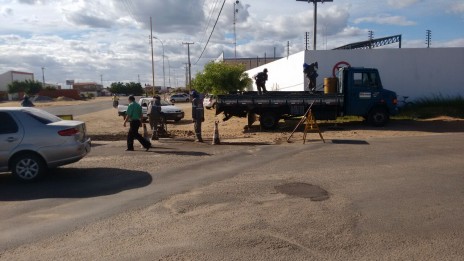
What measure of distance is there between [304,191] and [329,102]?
11.0m

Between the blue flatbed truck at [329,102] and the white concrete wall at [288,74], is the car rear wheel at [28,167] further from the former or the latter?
the white concrete wall at [288,74]

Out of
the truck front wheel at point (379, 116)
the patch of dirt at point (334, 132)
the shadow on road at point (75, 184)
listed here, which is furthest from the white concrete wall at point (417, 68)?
the shadow on road at point (75, 184)

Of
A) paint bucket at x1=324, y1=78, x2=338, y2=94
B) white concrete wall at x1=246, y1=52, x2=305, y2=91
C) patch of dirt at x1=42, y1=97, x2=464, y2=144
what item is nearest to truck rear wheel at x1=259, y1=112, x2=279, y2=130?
patch of dirt at x1=42, y1=97, x2=464, y2=144

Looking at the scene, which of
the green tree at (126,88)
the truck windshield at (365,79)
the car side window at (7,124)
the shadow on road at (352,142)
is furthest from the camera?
the green tree at (126,88)

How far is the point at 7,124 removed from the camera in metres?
8.52

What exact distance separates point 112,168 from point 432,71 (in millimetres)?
20018

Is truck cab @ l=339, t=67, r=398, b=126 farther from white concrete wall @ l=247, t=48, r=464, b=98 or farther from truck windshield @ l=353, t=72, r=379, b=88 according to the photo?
white concrete wall @ l=247, t=48, r=464, b=98

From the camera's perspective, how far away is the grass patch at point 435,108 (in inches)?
854

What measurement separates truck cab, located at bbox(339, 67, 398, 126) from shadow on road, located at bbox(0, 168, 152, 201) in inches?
450

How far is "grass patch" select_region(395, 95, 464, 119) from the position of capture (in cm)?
2170

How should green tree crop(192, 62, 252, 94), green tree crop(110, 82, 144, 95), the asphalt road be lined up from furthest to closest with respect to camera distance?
green tree crop(110, 82, 144, 95) < green tree crop(192, 62, 252, 94) < the asphalt road

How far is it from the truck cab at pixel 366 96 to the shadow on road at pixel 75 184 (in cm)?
1142

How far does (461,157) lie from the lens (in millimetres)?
10680

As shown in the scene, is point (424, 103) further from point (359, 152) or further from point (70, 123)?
point (70, 123)
